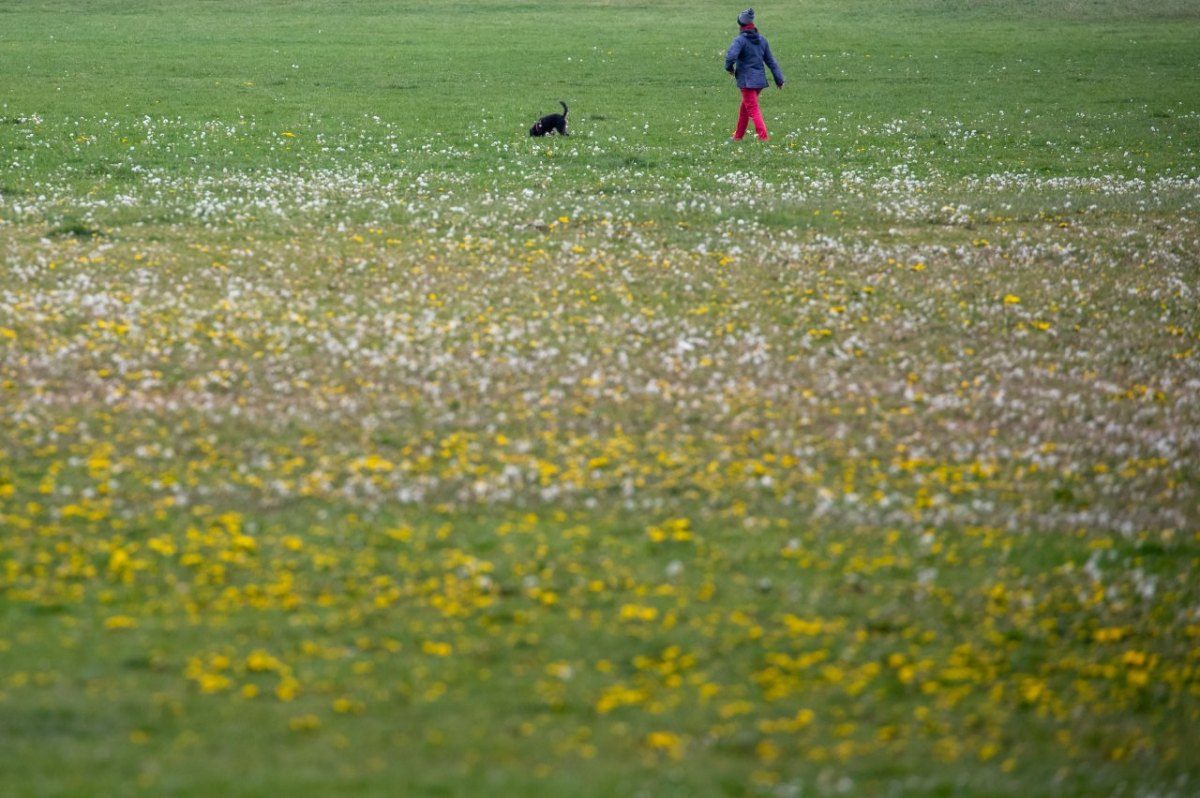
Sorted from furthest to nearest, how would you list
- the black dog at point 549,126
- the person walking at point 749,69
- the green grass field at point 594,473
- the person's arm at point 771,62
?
the person's arm at point 771,62 → the black dog at point 549,126 → the person walking at point 749,69 → the green grass field at point 594,473

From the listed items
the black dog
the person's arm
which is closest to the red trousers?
the person's arm

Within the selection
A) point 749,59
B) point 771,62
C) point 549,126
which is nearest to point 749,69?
point 749,59

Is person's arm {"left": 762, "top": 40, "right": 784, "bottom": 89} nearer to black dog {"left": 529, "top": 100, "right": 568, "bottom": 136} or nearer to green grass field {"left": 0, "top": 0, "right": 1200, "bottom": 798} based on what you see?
green grass field {"left": 0, "top": 0, "right": 1200, "bottom": 798}

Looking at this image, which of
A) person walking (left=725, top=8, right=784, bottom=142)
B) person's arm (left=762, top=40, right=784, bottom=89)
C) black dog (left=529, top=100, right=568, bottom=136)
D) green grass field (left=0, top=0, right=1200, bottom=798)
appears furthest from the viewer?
person's arm (left=762, top=40, right=784, bottom=89)

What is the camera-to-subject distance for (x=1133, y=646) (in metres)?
8.87

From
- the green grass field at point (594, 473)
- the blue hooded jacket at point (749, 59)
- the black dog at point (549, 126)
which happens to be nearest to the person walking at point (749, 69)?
the blue hooded jacket at point (749, 59)

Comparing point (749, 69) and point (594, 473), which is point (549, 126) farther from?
point (594, 473)

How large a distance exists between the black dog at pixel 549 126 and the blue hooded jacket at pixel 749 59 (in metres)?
3.85

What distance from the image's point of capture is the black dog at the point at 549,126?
29891mm

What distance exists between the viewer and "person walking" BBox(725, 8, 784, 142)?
29.7 metres

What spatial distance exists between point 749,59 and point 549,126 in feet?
15.4

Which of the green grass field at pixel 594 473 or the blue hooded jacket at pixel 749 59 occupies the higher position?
the blue hooded jacket at pixel 749 59

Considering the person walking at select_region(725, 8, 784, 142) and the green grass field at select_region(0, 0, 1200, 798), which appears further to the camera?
the person walking at select_region(725, 8, 784, 142)

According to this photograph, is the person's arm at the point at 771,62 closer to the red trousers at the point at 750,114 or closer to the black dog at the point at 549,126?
the red trousers at the point at 750,114
